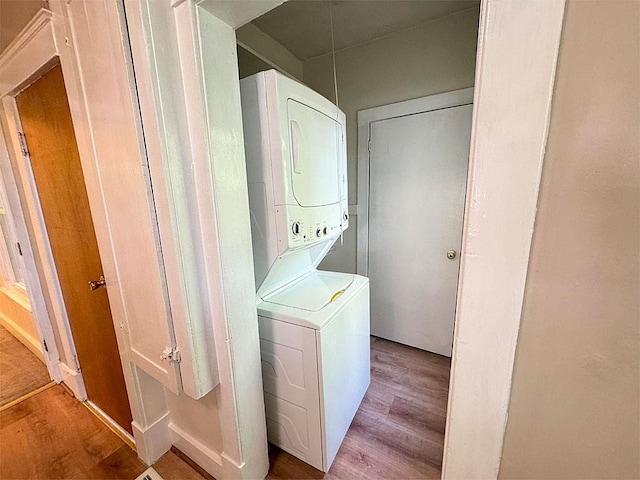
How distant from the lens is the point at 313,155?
1237 millimetres

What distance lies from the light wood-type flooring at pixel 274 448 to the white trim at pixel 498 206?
3.52 ft

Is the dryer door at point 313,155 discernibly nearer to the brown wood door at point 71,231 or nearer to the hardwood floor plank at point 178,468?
the brown wood door at point 71,231

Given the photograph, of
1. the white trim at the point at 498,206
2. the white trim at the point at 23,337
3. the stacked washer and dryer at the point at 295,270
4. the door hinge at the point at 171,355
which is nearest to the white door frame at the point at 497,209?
the white trim at the point at 498,206

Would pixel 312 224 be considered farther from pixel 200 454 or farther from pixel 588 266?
pixel 200 454

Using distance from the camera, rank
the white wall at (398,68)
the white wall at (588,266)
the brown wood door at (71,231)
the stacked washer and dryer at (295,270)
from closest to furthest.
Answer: the white wall at (588,266) → the stacked washer and dryer at (295,270) → the brown wood door at (71,231) → the white wall at (398,68)

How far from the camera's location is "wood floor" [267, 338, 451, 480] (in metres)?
1.29

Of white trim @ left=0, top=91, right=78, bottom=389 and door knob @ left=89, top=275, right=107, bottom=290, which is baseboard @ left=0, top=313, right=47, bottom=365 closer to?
white trim @ left=0, top=91, right=78, bottom=389

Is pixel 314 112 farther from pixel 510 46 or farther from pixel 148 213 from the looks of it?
pixel 510 46

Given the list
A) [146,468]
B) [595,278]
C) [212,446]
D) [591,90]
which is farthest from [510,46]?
[146,468]

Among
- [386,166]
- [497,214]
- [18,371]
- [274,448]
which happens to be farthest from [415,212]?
[18,371]

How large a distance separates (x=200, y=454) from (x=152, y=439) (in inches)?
11.1

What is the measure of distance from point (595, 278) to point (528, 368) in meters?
0.18

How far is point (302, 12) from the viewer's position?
66.0 inches

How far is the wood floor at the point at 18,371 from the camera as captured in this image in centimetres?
186
